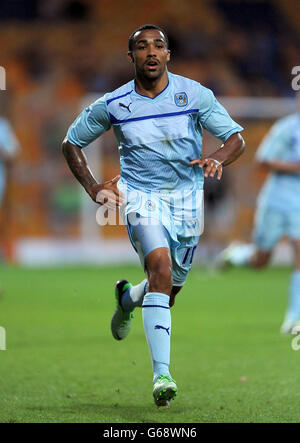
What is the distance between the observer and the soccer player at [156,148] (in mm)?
5242

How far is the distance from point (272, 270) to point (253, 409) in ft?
41.7

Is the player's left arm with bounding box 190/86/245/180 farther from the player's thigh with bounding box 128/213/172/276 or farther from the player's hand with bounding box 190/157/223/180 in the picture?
the player's thigh with bounding box 128/213/172/276

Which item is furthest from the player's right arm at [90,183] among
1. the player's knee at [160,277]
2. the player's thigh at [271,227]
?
the player's thigh at [271,227]

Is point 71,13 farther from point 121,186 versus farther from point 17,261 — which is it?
point 121,186

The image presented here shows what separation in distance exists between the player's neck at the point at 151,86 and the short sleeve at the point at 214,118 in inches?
9.3

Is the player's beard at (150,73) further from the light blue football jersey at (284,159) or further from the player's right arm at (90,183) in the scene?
the light blue football jersey at (284,159)

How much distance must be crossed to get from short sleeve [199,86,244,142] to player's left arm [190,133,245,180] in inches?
1.8

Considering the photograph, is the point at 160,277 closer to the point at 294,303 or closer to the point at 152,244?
the point at 152,244

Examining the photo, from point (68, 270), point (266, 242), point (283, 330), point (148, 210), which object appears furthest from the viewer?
point (68, 270)

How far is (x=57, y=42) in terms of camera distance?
2366 centimetres

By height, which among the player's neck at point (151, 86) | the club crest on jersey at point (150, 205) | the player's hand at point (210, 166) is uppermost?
the player's neck at point (151, 86)

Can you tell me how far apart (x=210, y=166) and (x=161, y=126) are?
44cm

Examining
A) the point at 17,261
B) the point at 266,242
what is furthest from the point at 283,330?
the point at 17,261
